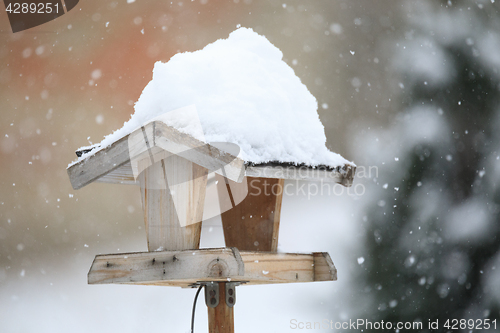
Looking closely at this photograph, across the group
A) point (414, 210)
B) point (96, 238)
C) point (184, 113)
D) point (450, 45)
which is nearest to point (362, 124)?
point (414, 210)

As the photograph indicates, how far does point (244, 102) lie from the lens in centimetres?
94

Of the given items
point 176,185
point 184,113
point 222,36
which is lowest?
point 176,185

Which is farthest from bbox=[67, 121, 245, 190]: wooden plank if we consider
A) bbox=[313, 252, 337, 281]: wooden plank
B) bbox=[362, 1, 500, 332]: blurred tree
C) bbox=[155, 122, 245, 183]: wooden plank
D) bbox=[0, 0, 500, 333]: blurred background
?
bbox=[362, 1, 500, 332]: blurred tree

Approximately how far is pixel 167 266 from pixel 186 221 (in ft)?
0.31

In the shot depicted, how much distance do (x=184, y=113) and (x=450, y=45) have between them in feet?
7.10

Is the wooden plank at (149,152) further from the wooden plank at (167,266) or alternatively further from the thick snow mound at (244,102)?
the wooden plank at (167,266)

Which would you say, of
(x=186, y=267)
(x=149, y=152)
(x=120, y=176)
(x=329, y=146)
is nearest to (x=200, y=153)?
(x=149, y=152)

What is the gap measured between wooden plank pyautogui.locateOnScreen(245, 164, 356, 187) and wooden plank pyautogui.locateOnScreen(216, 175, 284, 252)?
11 cm

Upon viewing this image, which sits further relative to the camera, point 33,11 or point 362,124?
point 362,124

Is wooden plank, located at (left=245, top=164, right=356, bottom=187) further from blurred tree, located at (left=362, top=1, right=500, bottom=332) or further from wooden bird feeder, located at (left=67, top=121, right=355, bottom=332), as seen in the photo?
blurred tree, located at (left=362, top=1, right=500, bottom=332)

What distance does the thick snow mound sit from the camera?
901 millimetres

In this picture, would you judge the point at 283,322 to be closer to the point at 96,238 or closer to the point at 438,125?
the point at 96,238

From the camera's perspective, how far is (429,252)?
2359 mm

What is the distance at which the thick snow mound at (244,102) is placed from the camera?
90 centimetres
